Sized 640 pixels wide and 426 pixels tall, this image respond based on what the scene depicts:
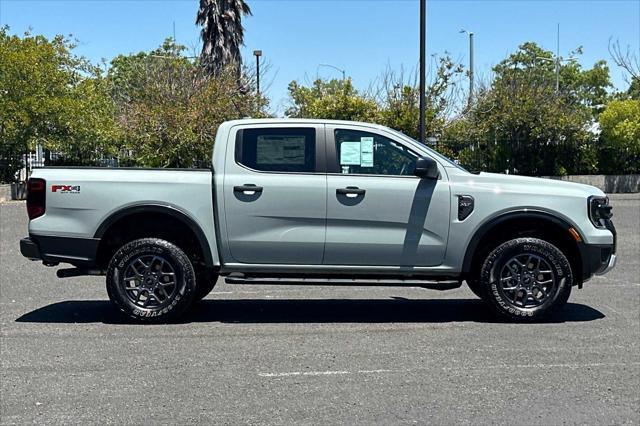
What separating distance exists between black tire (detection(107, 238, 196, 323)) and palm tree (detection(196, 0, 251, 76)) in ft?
94.2

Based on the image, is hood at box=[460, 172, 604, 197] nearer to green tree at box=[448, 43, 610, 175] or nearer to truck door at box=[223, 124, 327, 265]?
truck door at box=[223, 124, 327, 265]

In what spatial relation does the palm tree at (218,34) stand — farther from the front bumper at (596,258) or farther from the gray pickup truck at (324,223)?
the front bumper at (596,258)

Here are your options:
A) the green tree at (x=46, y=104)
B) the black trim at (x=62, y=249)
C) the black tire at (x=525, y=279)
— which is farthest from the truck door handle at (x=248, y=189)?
the green tree at (x=46, y=104)

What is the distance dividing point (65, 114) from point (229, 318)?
20.2 m

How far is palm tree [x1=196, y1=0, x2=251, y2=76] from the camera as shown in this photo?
3525 cm

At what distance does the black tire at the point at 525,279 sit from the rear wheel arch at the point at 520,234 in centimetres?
18

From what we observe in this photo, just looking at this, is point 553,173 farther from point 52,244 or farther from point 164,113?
point 52,244

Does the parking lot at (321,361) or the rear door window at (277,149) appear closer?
the parking lot at (321,361)

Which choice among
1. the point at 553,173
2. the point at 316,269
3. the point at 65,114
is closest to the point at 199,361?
the point at 316,269

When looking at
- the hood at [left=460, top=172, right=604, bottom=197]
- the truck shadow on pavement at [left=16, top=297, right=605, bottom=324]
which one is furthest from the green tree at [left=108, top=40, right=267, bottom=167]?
the hood at [left=460, top=172, right=604, bottom=197]

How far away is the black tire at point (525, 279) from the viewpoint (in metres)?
7.06

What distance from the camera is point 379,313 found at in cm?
775

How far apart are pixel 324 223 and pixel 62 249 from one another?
2565 mm

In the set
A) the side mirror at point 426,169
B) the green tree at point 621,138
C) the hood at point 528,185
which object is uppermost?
the green tree at point 621,138
